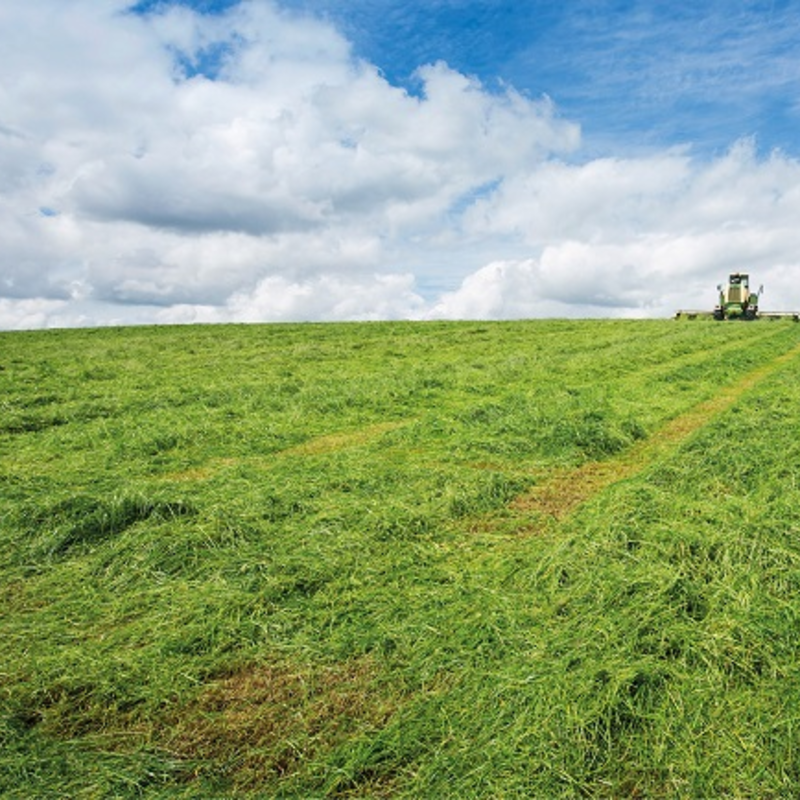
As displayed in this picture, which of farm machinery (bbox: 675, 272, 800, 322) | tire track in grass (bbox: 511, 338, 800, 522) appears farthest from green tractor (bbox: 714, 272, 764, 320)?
tire track in grass (bbox: 511, 338, 800, 522)

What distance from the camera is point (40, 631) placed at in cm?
494

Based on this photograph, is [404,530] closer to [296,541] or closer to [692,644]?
[296,541]

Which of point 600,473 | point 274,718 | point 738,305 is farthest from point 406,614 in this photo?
point 738,305

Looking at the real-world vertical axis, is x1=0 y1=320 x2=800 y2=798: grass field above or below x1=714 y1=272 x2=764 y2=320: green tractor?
below

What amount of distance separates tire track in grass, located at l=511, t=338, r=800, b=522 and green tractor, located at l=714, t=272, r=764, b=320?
1647 inches

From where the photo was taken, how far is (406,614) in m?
4.97

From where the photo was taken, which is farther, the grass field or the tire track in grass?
the tire track in grass

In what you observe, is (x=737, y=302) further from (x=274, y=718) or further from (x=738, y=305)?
(x=274, y=718)

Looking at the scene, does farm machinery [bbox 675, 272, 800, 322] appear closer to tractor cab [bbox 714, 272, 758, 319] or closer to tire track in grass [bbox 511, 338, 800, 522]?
tractor cab [bbox 714, 272, 758, 319]

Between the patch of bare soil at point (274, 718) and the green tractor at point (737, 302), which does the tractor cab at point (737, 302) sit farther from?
the patch of bare soil at point (274, 718)

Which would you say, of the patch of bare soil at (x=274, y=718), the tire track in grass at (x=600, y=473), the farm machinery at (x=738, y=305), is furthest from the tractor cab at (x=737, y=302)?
the patch of bare soil at (x=274, y=718)

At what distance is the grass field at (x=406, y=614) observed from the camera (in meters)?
3.52

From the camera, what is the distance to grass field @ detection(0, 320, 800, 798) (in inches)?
138

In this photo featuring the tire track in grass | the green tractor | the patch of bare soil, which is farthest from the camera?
the green tractor
